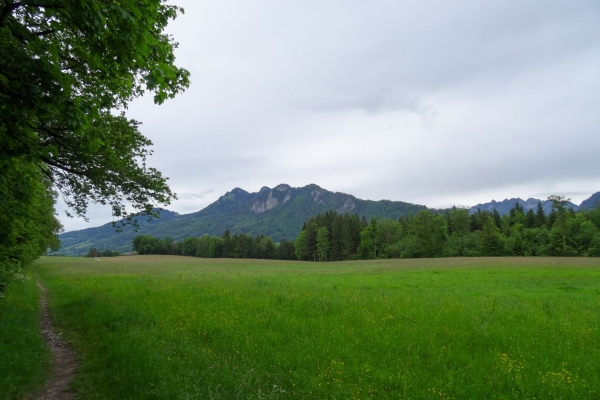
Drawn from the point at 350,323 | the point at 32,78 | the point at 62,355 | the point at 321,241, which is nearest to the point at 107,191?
the point at 62,355

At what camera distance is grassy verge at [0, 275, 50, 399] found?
6.57 meters

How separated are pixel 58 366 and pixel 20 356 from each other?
975 mm

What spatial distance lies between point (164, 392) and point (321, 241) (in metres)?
98.7

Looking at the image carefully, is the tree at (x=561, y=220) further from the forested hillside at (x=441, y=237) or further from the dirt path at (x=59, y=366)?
the dirt path at (x=59, y=366)

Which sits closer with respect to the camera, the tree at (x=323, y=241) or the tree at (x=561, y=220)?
the tree at (x=561, y=220)

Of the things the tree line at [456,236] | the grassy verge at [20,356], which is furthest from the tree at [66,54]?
the tree line at [456,236]

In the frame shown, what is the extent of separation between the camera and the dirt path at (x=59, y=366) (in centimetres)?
648

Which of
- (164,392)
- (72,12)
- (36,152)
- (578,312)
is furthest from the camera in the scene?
(578,312)

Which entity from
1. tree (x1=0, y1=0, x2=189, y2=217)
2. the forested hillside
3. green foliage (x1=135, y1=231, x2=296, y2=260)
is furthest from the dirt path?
green foliage (x1=135, y1=231, x2=296, y2=260)

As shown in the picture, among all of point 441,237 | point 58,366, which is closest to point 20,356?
Result: point 58,366

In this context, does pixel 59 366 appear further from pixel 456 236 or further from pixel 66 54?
pixel 456 236

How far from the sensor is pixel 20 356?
7.96 m

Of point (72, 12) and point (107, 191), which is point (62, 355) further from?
point (72, 12)

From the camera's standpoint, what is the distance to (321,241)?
340 ft
